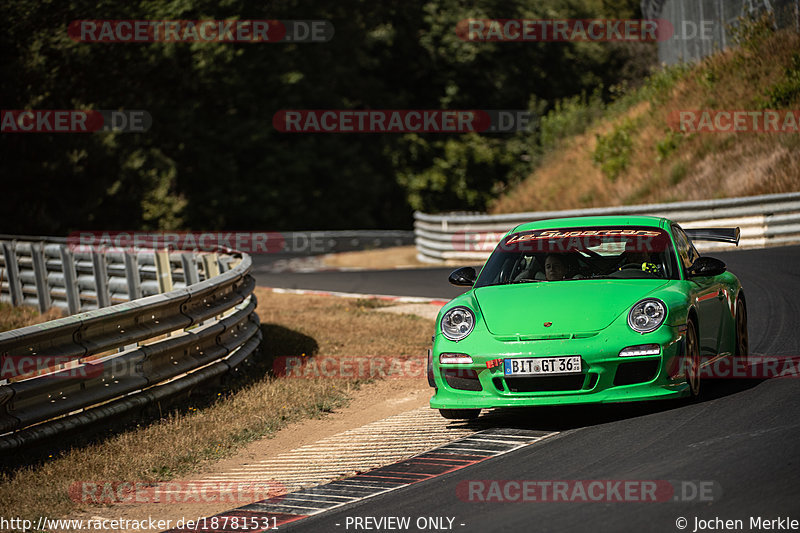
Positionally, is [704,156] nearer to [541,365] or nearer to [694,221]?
[694,221]

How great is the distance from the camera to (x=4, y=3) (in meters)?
34.4

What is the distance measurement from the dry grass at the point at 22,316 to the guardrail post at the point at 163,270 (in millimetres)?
2042

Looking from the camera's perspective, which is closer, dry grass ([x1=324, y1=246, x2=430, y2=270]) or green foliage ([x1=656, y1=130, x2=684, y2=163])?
green foliage ([x1=656, y1=130, x2=684, y2=163])

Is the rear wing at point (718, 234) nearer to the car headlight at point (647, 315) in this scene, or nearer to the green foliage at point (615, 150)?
the car headlight at point (647, 315)

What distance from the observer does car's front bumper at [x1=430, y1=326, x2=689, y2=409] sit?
7.17 metres

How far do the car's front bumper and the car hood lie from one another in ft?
0.37

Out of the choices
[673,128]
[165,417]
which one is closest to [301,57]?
[673,128]

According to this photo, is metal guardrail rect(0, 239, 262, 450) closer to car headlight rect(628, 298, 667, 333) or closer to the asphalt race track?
the asphalt race track

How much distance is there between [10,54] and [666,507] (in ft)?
108

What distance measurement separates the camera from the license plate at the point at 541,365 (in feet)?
23.5

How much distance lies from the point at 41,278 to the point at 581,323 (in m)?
12.4

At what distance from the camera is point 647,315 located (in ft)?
24.1

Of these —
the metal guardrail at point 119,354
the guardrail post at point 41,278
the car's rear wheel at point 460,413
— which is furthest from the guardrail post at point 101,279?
the car's rear wheel at point 460,413

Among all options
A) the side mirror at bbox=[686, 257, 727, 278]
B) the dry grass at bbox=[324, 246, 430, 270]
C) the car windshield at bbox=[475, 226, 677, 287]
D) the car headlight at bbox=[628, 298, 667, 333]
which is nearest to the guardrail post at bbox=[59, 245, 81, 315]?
the car windshield at bbox=[475, 226, 677, 287]
